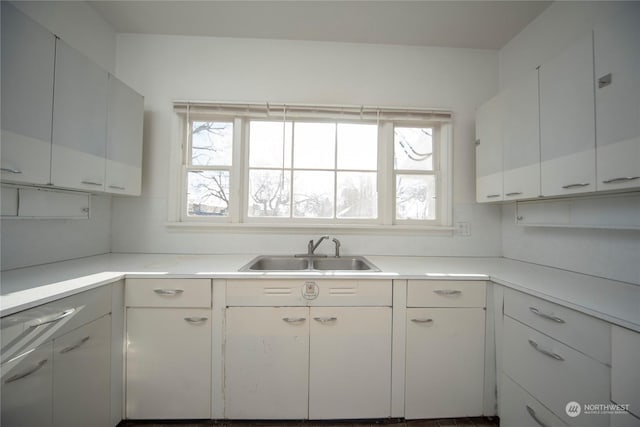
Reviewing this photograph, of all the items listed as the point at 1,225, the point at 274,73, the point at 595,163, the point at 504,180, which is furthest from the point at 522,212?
the point at 1,225

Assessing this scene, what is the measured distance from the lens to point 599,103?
1.09 meters

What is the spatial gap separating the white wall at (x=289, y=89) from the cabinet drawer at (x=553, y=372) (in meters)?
0.86

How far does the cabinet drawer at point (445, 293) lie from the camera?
1380mm

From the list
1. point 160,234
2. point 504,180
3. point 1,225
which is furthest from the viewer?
point 160,234

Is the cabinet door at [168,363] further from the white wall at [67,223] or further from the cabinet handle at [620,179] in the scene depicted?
the cabinet handle at [620,179]

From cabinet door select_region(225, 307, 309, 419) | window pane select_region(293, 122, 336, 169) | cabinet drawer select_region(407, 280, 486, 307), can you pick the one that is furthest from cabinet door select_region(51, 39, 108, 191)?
cabinet drawer select_region(407, 280, 486, 307)

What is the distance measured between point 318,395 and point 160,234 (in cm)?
172

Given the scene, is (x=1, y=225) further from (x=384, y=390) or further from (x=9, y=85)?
(x=384, y=390)

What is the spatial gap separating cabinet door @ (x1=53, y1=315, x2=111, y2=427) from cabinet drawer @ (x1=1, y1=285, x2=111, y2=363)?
5cm

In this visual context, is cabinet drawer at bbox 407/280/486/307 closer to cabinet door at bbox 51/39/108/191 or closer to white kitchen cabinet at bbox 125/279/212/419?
white kitchen cabinet at bbox 125/279/212/419

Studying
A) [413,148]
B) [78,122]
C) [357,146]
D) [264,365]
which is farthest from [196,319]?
[413,148]

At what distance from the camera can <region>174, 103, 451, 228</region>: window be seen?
1.96m

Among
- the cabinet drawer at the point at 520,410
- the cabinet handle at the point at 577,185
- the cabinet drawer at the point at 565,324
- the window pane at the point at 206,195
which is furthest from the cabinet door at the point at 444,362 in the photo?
the window pane at the point at 206,195

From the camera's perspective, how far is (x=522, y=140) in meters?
1.49
